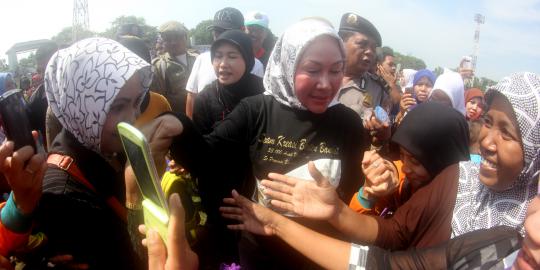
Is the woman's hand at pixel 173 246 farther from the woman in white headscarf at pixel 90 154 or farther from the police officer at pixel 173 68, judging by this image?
the police officer at pixel 173 68

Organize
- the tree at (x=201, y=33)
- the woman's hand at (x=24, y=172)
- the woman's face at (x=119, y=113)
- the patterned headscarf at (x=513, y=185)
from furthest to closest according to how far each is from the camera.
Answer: the tree at (x=201, y=33), the woman's face at (x=119, y=113), the patterned headscarf at (x=513, y=185), the woman's hand at (x=24, y=172)

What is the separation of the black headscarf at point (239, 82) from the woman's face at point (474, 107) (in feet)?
11.1

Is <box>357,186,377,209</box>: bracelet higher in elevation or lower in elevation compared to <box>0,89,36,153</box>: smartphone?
lower

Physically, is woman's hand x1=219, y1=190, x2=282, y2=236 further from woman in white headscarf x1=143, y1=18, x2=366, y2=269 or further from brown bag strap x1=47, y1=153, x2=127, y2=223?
brown bag strap x1=47, y1=153, x2=127, y2=223

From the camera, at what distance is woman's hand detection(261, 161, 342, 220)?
1709 mm

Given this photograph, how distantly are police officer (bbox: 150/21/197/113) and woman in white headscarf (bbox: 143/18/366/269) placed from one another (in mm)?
2967

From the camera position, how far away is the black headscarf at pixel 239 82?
10.8ft

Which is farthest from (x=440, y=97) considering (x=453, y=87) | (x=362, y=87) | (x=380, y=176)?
(x=380, y=176)

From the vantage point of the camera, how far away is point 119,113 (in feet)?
5.36

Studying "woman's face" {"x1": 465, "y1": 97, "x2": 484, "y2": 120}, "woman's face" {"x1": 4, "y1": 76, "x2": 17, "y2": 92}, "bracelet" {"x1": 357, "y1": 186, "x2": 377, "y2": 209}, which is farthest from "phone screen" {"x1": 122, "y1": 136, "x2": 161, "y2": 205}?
"woman's face" {"x1": 465, "y1": 97, "x2": 484, "y2": 120}

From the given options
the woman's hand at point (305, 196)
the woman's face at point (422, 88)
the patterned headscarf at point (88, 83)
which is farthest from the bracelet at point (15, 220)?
the woman's face at point (422, 88)

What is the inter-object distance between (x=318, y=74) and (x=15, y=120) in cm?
143

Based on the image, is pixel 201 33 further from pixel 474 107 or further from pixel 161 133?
pixel 161 133

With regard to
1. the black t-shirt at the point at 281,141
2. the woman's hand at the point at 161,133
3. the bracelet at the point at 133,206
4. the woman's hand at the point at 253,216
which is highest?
the woman's hand at the point at 161,133
